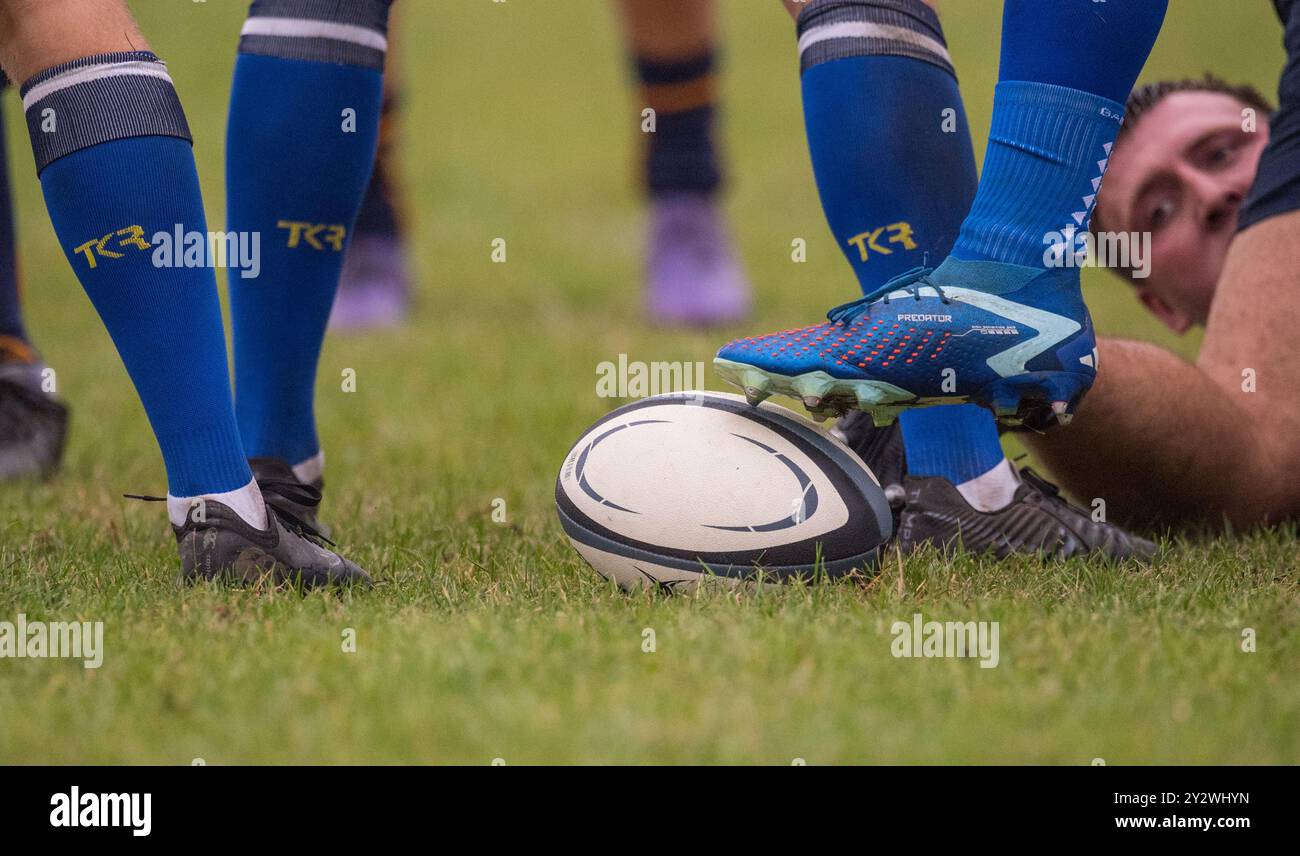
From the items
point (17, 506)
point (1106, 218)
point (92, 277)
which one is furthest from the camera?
point (1106, 218)

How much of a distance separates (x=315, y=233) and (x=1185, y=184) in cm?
226

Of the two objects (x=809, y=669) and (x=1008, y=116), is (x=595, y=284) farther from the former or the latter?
(x=809, y=669)

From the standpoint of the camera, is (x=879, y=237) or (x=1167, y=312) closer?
(x=879, y=237)

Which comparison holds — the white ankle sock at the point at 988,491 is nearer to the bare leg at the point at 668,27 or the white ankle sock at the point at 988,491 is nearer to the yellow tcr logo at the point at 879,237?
the yellow tcr logo at the point at 879,237

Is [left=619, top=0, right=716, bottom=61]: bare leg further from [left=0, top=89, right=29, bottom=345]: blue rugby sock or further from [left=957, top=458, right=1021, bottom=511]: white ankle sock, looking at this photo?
[left=957, top=458, right=1021, bottom=511]: white ankle sock

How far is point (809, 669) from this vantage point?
210cm

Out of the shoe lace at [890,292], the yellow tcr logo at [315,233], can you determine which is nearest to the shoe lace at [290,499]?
the yellow tcr logo at [315,233]

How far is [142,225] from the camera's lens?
96.7 inches

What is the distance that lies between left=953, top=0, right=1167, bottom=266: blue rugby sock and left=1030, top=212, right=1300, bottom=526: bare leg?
0.55m

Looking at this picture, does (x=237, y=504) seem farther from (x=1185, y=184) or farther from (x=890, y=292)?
(x=1185, y=184)

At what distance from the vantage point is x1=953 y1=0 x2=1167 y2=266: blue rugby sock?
2562 millimetres

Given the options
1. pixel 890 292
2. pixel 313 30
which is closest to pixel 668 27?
pixel 313 30

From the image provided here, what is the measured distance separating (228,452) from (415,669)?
70 centimetres
